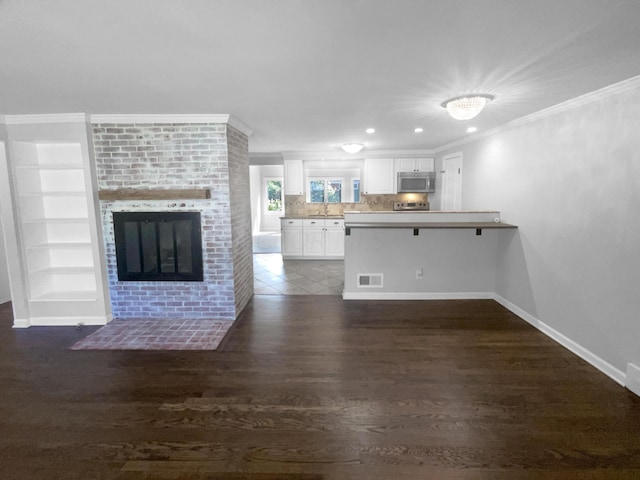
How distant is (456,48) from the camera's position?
75.1 inches

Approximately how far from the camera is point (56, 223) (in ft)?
13.0

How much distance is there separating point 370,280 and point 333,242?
2518mm

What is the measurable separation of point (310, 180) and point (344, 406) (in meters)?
5.69

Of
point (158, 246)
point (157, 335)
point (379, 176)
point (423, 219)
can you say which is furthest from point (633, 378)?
point (379, 176)

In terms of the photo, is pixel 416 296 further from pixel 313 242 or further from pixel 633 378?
pixel 313 242

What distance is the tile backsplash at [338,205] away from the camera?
279 inches

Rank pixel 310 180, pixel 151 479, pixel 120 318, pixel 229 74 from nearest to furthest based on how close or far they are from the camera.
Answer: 1. pixel 151 479
2. pixel 229 74
3. pixel 120 318
4. pixel 310 180

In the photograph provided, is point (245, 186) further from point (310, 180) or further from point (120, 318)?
point (310, 180)

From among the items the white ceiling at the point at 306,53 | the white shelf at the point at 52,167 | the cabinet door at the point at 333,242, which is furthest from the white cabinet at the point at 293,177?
the white shelf at the point at 52,167

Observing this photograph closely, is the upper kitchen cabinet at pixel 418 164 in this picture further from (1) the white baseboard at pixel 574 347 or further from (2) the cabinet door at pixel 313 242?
(1) the white baseboard at pixel 574 347

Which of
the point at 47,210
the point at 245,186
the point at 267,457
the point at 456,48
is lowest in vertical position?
the point at 267,457

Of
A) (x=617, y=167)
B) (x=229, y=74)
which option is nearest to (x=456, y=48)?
(x=229, y=74)

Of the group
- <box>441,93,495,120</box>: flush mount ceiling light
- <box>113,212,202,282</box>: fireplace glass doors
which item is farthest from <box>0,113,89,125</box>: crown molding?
<box>441,93,495,120</box>: flush mount ceiling light

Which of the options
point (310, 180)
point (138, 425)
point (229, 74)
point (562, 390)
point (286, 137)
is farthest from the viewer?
point (310, 180)
